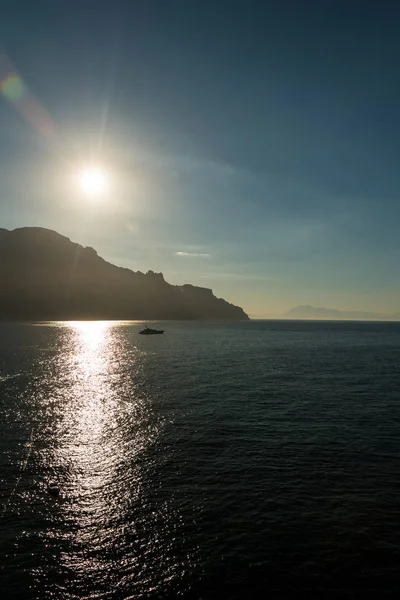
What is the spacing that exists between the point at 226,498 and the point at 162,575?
27.1 ft

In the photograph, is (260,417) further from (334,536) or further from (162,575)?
(162,575)

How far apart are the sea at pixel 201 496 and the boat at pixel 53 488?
47cm

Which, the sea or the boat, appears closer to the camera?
the sea

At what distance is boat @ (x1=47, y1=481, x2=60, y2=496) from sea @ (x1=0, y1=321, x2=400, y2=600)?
0.47m

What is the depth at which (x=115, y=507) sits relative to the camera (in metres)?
24.8

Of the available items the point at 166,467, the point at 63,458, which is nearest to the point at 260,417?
the point at 166,467

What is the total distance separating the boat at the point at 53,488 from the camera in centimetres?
2686

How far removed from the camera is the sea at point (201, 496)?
60.0 feet

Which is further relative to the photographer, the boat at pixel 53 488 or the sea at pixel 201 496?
the boat at pixel 53 488

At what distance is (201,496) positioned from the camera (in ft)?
85.5

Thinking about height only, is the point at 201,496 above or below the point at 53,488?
above

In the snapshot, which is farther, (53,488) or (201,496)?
(53,488)

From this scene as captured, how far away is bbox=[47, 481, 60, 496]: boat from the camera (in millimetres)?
26859

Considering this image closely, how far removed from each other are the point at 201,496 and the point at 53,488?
11.4 metres
